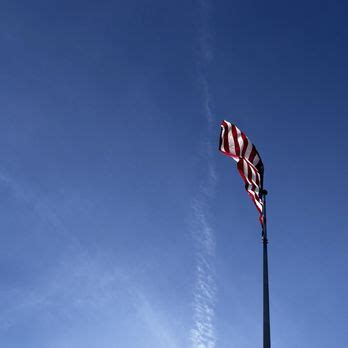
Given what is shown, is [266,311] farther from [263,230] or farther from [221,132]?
[221,132]

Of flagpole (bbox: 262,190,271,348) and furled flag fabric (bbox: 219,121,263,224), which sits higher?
furled flag fabric (bbox: 219,121,263,224)

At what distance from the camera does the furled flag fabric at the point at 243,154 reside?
18.7m

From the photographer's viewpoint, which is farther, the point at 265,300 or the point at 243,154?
the point at 243,154

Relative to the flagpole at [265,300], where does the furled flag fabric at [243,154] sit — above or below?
above

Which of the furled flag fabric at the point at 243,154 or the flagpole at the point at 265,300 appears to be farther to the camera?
the furled flag fabric at the point at 243,154

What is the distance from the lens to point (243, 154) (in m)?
19.3

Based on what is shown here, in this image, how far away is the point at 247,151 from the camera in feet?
63.9

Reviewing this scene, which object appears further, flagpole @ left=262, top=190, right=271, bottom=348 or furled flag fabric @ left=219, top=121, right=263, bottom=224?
furled flag fabric @ left=219, top=121, right=263, bottom=224

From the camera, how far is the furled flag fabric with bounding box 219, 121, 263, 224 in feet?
61.2

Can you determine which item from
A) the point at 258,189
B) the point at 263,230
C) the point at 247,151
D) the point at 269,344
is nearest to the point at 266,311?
the point at 269,344

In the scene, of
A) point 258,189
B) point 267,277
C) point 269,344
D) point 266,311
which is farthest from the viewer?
point 258,189

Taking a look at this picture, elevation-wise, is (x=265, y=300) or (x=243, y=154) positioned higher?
(x=243, y=154)

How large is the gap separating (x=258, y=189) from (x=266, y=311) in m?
5.96

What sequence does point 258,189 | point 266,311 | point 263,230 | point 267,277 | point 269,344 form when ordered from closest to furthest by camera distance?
1. point 269,344
2. point 266,311
3. point 267,277
4. point 263,230
5. point 258,189
